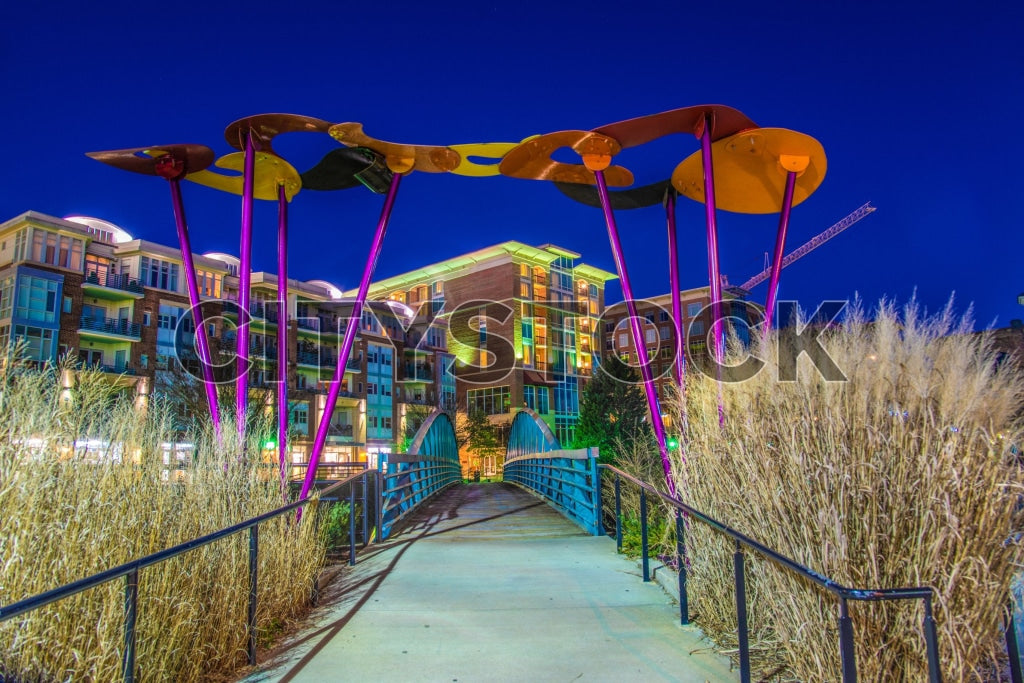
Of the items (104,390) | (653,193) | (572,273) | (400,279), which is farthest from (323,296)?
(104,390)

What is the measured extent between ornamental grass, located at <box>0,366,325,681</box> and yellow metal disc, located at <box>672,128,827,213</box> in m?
6.12

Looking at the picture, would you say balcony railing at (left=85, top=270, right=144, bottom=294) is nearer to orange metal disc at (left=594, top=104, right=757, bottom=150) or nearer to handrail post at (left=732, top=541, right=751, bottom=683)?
orange metal disc at (left=594, top=104, right=757, bottom=150)

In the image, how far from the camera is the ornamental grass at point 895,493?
321 centimetres

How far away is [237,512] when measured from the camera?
→ 5.49 meters

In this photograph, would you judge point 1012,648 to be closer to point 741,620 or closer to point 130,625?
point 741,620

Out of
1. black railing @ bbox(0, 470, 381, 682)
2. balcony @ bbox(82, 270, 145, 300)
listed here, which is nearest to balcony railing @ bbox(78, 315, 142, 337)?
balcony @ bbox(82, 270, 145, 300)

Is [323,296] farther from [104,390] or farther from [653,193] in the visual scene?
[104,390]

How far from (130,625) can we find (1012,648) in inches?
154

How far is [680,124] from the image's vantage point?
7.85 metres

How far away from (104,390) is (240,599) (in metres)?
1.80

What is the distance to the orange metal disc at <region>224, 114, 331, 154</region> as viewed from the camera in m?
7.99

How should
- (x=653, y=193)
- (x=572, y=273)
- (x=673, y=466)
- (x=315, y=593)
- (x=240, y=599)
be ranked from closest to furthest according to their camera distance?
(x=240, y=599) → (x=673, y=466) → (x=315, y=593) → (x=653, y=193) → (x=572, y=273)

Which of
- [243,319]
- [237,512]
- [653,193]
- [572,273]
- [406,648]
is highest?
[572,273]

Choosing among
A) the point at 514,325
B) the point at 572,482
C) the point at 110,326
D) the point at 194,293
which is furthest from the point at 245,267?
the point at 514,325
